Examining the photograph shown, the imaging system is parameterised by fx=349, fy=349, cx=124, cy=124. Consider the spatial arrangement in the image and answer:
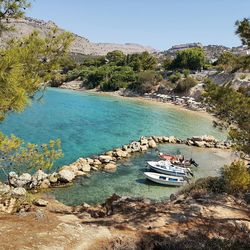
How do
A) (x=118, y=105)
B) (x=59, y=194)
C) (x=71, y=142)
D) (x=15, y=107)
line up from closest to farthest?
(x=15, y=107), (x=59, y=194), (x=71, y=142), (x=118, y=105)

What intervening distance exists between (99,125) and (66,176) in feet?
104

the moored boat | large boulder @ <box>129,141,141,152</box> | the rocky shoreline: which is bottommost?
large boulder @ <box>129,141,141,152</box>

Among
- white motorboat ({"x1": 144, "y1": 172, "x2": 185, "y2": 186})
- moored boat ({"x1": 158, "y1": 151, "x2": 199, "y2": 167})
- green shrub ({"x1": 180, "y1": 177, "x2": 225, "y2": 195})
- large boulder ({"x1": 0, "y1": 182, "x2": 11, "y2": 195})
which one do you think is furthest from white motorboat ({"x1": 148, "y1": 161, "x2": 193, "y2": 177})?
large boulder ({"x1": 0, "y1": 182, "x2": 11, "y2": 195})

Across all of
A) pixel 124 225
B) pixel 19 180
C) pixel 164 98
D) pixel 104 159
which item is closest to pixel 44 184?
pixel 19 180

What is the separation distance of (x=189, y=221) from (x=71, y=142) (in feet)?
101

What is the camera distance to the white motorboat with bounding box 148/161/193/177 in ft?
110

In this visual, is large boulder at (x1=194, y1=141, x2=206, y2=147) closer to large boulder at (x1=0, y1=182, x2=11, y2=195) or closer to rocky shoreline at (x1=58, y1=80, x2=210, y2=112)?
rocky shoreline at (x1=58, y1=80, x2=210, y2=112)

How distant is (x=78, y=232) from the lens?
13.7 meters

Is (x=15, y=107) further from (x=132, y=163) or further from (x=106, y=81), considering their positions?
(x=106, y=81)

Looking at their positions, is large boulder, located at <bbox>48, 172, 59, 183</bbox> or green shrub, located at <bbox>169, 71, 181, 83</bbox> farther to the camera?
green shrub, located at <bbox>169, 71, 181, 83</bbox>

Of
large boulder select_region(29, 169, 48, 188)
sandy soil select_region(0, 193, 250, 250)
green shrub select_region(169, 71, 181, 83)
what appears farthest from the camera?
green shrub select_region(169, 71, 181, 83)

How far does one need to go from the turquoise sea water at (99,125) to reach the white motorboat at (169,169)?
7.16 ft

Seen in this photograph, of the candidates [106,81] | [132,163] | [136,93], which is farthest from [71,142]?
[106,81]

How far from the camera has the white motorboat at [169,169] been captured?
3365cm
